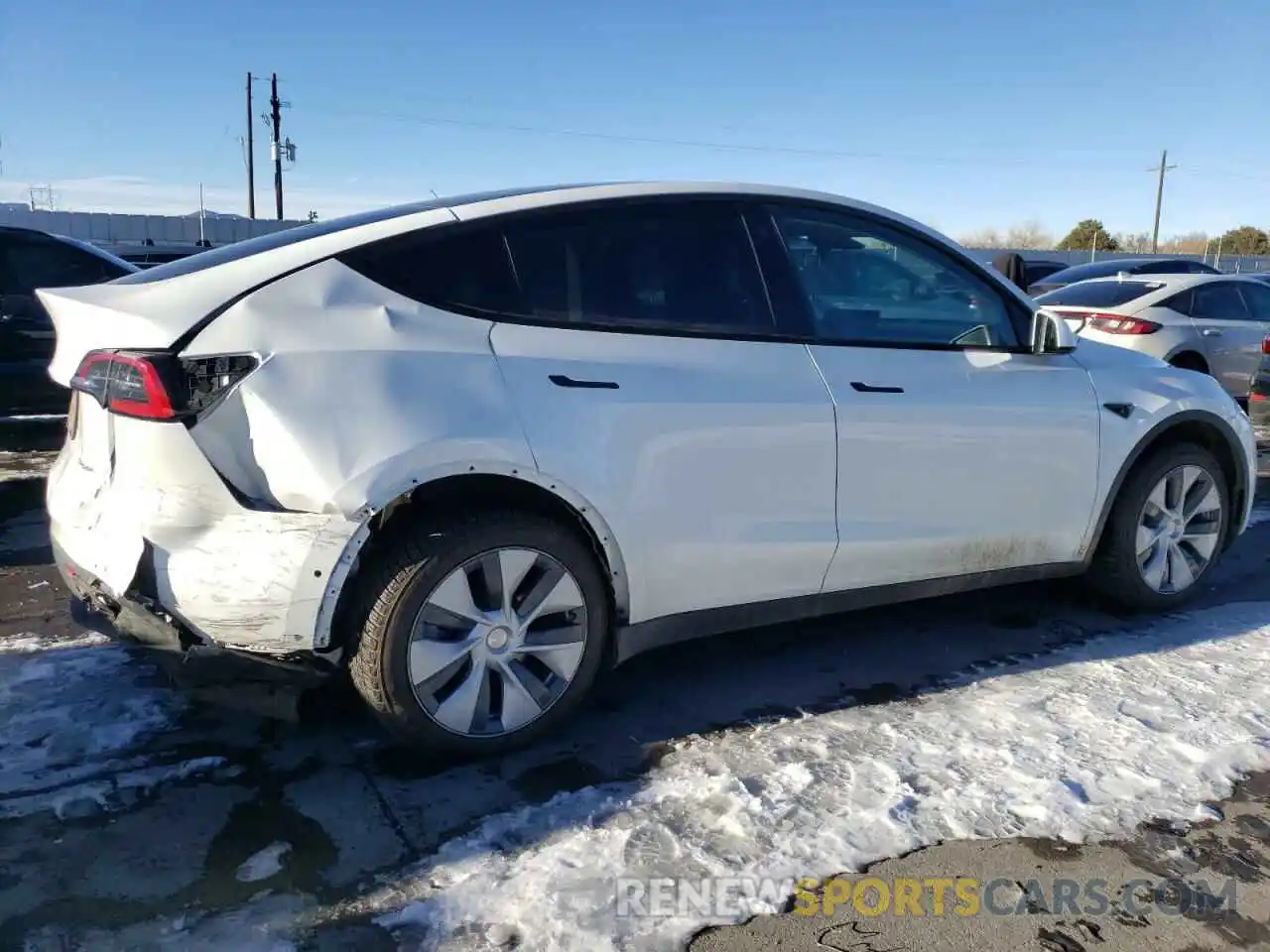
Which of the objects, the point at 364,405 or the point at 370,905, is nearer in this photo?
the point at 370,905

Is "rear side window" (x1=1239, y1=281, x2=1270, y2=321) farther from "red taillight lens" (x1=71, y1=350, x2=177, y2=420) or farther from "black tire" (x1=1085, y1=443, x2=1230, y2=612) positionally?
"red taillight lens" (x1=71, y1=350, x2=177, y2=420)

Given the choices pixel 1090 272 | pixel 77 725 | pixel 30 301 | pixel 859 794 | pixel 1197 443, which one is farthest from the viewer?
pixel 1090 272

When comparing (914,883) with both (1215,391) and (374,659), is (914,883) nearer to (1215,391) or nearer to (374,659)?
(374,659)

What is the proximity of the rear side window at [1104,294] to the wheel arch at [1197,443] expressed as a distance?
16.8 feet

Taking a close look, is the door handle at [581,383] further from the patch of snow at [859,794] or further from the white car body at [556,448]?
the patch of snow at [859,794]

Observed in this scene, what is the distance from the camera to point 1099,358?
13.8 ft

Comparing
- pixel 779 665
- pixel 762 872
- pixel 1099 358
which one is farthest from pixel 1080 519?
Result: pixel 762 872

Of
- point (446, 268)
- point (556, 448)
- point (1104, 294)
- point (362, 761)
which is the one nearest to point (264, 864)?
point (362, 761)

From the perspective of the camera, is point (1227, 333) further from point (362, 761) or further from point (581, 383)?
point (362, 761)

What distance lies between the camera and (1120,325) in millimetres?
9203

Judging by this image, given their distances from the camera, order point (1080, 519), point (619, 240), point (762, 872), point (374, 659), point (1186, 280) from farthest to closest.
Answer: point (1186, 280)
point (1080, 519)
point (619, 240)
point (374, 659)
point (762, 872)

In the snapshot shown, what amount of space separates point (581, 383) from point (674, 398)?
310 millimetres

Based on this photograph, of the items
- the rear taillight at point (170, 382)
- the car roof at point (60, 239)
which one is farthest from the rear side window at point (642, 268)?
the car roof at point (60, 239)

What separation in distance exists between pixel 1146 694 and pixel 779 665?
1325mm
